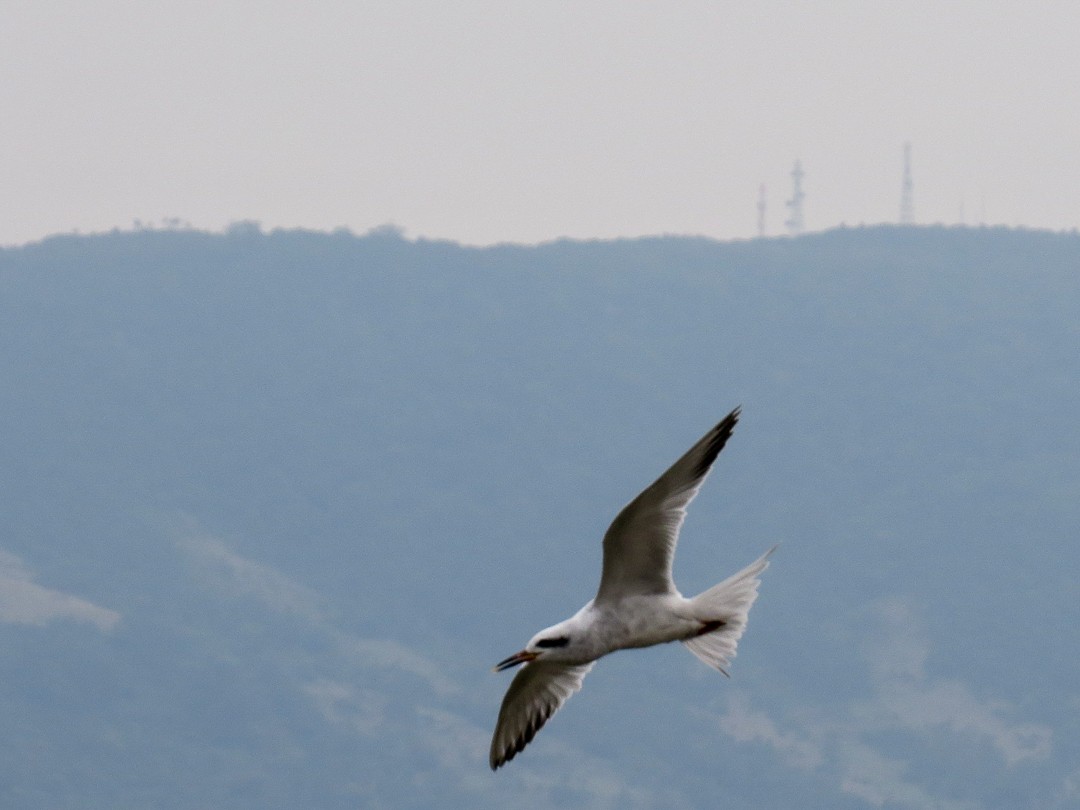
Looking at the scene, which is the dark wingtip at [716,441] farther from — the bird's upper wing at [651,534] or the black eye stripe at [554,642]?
the black eye stripe at [554,642]

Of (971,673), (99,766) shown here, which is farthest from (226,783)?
(971,673)

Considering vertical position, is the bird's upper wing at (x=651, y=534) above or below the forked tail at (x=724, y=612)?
above

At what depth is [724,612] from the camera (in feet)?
52.2

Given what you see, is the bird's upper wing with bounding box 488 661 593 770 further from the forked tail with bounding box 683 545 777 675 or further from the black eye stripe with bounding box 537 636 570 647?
the forked tail with bounding box 683 545 777 675

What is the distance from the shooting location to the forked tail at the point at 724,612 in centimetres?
1588

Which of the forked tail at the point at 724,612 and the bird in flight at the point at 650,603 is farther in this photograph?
the forked tail at the point at 724,612

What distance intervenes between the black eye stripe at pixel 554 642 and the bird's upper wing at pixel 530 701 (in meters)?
1.42

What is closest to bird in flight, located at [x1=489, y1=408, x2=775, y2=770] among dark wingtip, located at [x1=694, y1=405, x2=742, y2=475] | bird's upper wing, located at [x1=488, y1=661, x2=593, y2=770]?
dark wingtip, located at [x1=694, y1=405, x2=742, y2=475]

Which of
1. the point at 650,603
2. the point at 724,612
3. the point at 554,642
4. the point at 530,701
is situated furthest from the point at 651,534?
the point at 530,701

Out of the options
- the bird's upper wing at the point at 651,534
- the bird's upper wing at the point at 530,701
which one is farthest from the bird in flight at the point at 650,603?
the bird's upper wing at the point at 530,701

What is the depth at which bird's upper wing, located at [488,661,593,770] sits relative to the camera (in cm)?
1764

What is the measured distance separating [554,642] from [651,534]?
4.27 ft

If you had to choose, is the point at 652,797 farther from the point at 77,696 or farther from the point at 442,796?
the point at 77,696

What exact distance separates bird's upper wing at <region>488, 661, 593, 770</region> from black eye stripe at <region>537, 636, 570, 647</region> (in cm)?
142
